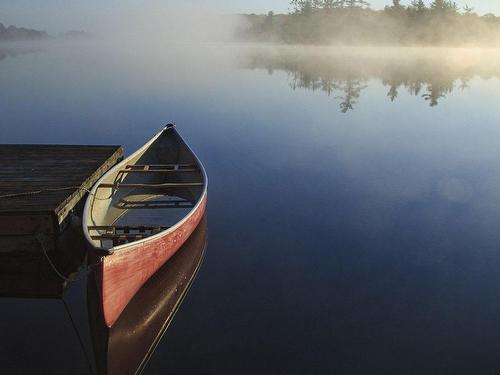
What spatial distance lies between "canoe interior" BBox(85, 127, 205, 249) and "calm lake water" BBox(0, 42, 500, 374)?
1.41 m

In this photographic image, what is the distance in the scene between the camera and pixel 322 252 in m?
13.4

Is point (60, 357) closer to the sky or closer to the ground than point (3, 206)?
closer to the ground

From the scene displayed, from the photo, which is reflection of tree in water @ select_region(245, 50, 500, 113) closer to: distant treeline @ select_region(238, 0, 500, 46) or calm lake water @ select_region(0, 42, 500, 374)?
calm lake water @ select_region(0, 42, 500, 374)

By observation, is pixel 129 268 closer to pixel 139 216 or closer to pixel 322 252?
pixel 322 252

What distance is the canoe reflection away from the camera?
8.93 metres

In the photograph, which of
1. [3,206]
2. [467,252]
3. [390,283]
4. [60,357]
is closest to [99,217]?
[3,206]

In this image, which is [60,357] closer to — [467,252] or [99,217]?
[99,217]

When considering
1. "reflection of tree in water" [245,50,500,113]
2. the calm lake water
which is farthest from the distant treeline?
the calm lake water

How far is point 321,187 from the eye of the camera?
19328 mm

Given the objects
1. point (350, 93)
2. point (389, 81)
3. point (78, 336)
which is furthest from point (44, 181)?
point (389, 81)

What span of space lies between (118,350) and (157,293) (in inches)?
88.3

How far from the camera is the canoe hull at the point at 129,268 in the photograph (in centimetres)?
907

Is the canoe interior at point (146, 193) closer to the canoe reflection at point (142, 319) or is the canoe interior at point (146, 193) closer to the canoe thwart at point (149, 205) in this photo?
the canoe thwart at point (149, 205)

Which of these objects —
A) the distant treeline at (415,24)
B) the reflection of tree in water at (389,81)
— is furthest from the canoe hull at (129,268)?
the distant treeline at (415,24)
